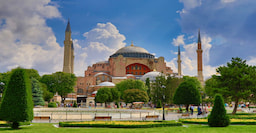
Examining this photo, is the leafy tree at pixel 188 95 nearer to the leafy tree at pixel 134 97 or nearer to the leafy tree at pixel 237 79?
the leafy tree at pixel 237 79

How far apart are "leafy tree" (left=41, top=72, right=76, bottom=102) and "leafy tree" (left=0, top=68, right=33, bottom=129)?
3976 centimetres

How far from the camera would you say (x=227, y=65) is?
81.4 ft

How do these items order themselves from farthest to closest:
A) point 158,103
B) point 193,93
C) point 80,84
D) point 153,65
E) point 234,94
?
point 153,65 → point 80,84 → point 158,103 → point 193,93 → point 234,94

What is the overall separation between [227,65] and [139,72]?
183ft

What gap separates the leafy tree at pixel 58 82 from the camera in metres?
51.6

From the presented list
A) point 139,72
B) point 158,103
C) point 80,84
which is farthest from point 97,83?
point 158,103

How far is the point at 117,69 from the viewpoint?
7300 cm

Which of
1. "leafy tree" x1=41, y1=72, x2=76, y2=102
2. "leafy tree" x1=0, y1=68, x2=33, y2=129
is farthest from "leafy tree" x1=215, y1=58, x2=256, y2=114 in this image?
"leafy tree" x1=41, y1=72, x2=76, y2=102

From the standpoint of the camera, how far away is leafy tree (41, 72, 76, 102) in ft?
169

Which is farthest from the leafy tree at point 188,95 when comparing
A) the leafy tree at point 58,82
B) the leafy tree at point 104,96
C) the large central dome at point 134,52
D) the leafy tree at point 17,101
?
the large central dome at point 134,52

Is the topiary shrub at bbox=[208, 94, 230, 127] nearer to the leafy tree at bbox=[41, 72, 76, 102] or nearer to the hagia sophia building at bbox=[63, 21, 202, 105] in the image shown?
the leafy tree at bbox=[41, 72, 76, 102]

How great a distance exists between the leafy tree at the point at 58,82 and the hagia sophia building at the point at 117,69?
868 centimetres

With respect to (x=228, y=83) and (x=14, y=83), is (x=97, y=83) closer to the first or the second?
(x=228, y=83)

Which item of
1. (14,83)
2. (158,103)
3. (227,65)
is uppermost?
(227,65)
